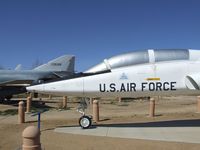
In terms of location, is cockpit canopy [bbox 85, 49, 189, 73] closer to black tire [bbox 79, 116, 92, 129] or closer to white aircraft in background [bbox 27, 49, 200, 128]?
white aircraft in background [bbox 27, 49, 200, 128]

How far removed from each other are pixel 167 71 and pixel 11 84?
2307 cm

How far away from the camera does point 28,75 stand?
1309 inches

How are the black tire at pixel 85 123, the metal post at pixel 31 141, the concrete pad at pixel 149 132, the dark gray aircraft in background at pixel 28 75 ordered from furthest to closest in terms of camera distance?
the dark gray aircraft in background at pixel 28 75
the black tire at pixel 85 123
the concrete pad at pixel 149 132
the metal post at pixel 31 141

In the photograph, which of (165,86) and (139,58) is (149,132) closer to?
(165,86)

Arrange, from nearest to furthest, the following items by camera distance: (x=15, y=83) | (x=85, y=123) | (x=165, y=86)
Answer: (x=165, y=86) → (x=85, y=123) → (x=15, y=83)

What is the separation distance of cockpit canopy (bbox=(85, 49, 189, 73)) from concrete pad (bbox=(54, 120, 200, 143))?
82.3 inches

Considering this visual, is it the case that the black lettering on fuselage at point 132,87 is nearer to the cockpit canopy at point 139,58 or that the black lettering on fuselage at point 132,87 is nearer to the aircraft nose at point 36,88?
the cockpit canopy at point 139,58

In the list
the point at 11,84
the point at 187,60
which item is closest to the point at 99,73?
the point at 187,60

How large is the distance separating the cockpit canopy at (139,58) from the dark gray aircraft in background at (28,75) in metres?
15.4

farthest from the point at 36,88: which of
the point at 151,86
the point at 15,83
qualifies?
the point at 15,83

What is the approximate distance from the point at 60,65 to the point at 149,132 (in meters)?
29.1

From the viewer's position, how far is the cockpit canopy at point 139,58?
11.0m

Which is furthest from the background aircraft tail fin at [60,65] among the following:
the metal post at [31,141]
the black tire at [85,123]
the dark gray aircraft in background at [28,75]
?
the metal post at [31,141]

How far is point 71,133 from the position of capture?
10188 millimetres
